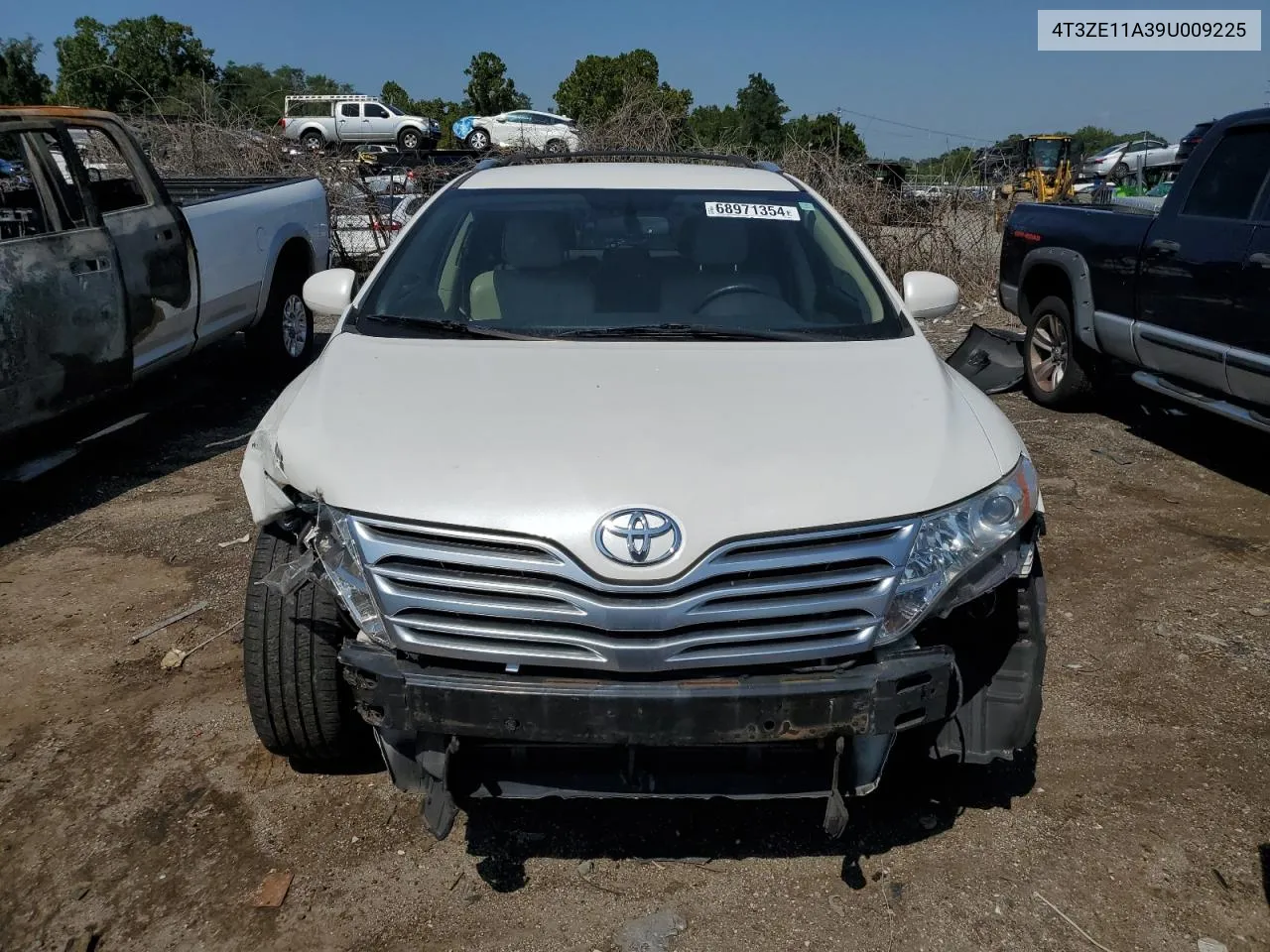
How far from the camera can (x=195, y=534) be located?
4.90m

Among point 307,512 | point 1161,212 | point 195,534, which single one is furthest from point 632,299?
point 1161,212

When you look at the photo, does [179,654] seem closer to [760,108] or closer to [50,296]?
[50,296]

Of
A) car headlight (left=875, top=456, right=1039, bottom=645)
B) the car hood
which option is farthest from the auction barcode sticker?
car headlight (left=875, top=456, right=1039, bottom=645)

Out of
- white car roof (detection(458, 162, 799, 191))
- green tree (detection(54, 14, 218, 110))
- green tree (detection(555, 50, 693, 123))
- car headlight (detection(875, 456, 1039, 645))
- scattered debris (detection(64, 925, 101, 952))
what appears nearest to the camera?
car headlight (detection(875, 456, 1039, 645))

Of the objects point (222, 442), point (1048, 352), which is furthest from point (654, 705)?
point (1048, 352)

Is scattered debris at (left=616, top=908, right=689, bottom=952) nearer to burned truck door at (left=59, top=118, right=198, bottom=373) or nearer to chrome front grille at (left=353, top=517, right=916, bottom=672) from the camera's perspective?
chrome front grille at (left=353, top=517, right=916, bottom=672)

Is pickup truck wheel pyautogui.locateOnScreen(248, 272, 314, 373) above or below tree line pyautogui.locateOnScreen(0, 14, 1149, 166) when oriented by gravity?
below

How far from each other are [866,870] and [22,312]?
14.5 ft

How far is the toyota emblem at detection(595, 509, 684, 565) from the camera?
2164 millimetres

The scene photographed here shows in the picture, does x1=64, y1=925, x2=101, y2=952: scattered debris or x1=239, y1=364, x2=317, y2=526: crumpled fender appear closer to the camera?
x1=64, y1=925, x2=101, y2=952: scattered debris

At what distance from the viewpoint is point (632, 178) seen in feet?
12.8

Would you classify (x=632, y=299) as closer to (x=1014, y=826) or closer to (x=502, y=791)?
(x=502, y=791)

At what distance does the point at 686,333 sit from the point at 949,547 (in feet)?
3.82

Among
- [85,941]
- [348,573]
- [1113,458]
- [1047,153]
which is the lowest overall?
[85,941]
